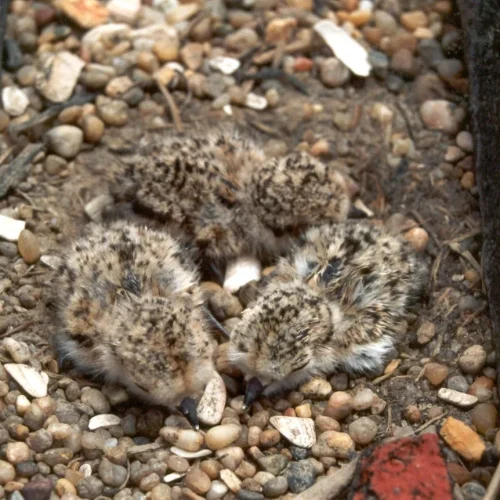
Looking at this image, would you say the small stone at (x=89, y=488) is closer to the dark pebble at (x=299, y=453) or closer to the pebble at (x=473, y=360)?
the dark pebble at (x=299, y=453)

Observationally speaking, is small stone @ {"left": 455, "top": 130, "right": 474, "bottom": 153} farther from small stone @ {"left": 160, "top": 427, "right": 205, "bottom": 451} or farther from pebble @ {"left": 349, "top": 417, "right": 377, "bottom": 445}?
small stone @ {"left": 160, "top": 427, "right": 205, "bottom": 451}

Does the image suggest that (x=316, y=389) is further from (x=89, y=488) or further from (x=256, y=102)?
(x=256, y=102)

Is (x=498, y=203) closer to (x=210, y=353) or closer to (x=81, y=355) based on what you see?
(x=210, y=353)

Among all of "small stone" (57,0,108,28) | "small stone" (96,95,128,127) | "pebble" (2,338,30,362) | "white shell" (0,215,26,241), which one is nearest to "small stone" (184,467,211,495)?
"pebble" (2,338,30,362)

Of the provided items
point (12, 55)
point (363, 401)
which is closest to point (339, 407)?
point (363, 401)

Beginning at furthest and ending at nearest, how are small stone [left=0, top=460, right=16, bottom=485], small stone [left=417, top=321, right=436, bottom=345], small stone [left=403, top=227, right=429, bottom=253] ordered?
1. small stone [left=403, top=227, right=429, bottom=253]
2. small stone [left=417, top=321, right=436, bottom=345]
3. small stone [left=0, top=460, right=16, bottom=485]

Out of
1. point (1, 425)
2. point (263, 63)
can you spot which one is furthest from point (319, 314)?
point (263, 63)

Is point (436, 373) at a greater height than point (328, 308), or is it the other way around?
point (328, 308)
